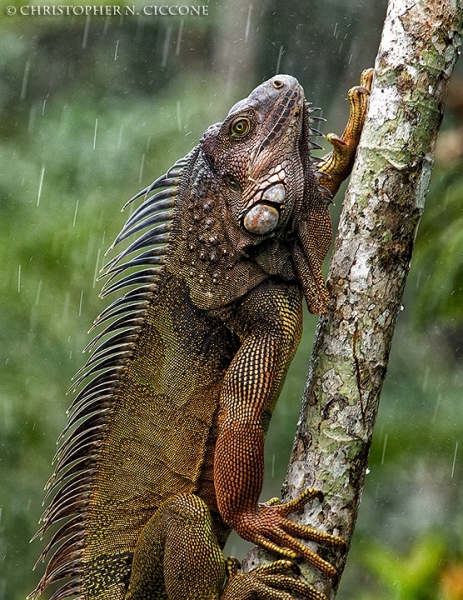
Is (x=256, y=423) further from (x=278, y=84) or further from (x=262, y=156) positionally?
(x=278, y=84)

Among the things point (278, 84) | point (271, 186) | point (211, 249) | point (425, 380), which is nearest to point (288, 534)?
point (211, 249)

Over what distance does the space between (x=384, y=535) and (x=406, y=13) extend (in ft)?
21.7

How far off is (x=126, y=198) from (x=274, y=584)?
5.43m

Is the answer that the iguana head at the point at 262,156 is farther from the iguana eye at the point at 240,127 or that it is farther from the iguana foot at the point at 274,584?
the iguana foot at the point at 274,584

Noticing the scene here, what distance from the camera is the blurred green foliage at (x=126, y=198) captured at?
757cm

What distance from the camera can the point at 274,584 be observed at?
3.57 metres

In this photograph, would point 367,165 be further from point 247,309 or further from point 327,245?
point 247,309

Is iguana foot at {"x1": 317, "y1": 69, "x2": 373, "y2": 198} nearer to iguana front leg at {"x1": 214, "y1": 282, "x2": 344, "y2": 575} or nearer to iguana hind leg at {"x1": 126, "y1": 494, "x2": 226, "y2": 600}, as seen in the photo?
iguana front leg at {"x1": 214, "y1": 282, "x2": 344, "y2": 575}

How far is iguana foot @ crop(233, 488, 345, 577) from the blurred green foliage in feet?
6.26

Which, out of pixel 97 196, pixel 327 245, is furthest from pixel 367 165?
pixel 97 196

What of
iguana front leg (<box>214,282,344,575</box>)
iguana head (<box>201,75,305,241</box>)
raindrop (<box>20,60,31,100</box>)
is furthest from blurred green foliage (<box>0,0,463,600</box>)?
iguana front leg (<box>214,282,344,575</box>)

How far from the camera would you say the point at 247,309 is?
4.07 metres

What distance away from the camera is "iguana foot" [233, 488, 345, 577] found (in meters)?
3.55

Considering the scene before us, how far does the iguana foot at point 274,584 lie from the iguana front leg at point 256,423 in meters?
0.08
